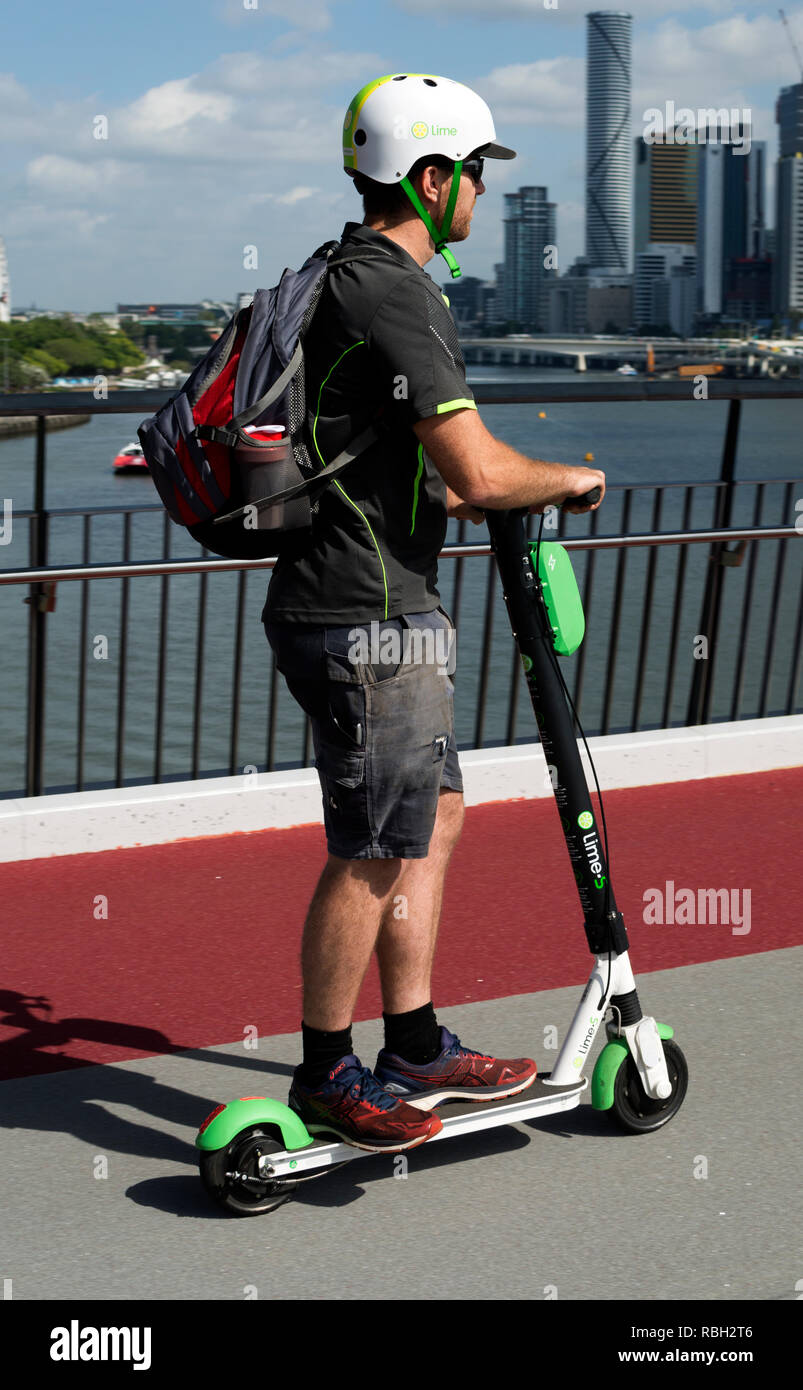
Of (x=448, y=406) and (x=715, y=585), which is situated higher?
(x=448, y=406)

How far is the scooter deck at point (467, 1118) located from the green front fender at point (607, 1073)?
29 mm

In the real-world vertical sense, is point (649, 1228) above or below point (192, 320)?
below

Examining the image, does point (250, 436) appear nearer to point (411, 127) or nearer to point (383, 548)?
point (383, 548)

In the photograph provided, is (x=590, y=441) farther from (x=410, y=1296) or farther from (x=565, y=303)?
(x=410, y=1296)

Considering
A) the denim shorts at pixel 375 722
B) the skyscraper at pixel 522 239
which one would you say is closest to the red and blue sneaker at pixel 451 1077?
the denim shorts at pixel 375 722

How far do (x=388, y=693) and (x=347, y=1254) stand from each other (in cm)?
99

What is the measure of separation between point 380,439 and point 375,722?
1.67ft

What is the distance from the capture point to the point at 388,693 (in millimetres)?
2793

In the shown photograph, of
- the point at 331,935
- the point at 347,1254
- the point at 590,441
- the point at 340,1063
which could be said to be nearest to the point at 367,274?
the point at 331,935

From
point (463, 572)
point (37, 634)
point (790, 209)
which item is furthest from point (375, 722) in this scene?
point (790, 209)

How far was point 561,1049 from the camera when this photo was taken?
10.2 feet

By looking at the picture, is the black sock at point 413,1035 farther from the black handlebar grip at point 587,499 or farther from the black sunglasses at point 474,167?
the black sunglasses at point 474,167

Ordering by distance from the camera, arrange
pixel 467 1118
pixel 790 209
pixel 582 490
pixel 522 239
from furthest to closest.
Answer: pixel 790 209, pixel 522 239, pixel 467 1118, pixel 582 490

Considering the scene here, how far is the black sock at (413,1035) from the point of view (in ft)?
10.2
